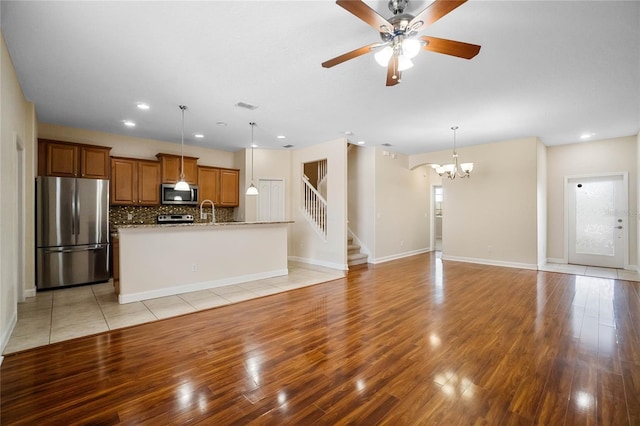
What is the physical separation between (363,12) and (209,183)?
573 centimetres

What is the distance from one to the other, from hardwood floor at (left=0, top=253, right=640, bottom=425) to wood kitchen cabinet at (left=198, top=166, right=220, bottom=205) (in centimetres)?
365

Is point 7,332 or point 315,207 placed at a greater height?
point 315,207

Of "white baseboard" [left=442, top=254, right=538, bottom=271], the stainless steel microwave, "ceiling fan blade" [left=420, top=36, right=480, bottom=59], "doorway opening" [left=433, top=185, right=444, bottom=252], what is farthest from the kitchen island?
"doorway opening" [left=433, top=185, right=444, bottom=252]

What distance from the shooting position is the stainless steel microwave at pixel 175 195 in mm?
6020

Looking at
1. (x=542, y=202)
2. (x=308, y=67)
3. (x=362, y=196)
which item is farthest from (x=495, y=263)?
(x=308, y=67)

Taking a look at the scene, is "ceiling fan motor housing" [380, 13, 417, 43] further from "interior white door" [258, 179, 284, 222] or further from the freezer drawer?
the freezer drawer

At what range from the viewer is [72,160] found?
5.04 metres

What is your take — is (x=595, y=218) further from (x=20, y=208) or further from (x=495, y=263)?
(x=20, y=208)

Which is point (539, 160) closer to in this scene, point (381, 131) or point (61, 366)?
point (381, 131)

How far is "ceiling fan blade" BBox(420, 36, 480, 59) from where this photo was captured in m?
2.05

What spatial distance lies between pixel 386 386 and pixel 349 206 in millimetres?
5802

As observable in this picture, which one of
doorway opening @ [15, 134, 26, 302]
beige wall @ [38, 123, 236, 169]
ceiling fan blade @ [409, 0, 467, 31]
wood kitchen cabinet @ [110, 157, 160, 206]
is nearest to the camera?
ceiling fan blade @ [409, 0, 467, 31]

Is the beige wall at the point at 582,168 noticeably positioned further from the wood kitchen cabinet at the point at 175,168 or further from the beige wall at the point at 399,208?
the wood kitchen cabinet at the point at 175,168

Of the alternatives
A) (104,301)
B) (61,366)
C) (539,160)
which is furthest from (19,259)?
(539,160)
